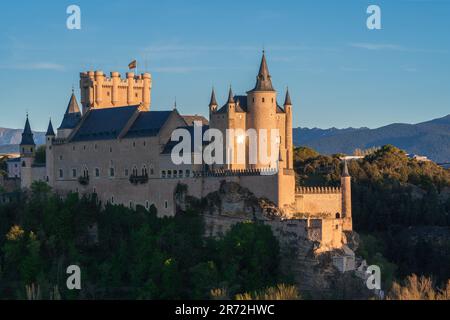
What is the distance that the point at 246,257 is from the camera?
83.9 meters

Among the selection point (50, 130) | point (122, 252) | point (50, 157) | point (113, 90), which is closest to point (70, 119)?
point (50, 130)

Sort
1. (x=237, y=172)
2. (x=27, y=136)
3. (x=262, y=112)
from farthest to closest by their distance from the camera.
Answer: (x=27, y=136)
(x=262, y=112)
(x=237, y=172)

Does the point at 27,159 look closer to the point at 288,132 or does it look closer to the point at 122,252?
the point at 122,252

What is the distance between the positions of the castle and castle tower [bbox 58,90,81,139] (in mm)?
97

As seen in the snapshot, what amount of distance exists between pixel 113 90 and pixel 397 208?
29.7 meters

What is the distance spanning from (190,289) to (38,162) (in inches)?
1364

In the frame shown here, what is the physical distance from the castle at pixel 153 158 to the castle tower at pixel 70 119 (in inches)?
3.8

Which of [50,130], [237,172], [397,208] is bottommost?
[397,208]

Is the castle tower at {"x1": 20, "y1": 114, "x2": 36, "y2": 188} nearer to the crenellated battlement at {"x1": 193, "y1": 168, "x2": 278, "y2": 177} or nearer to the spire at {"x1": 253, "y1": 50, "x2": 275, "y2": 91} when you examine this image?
the crenellated battlement at {"x1": 193, "y1": 168, "x2": 278, "y2": 177}

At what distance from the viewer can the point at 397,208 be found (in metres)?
107

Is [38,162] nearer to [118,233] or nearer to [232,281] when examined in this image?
[118,233]

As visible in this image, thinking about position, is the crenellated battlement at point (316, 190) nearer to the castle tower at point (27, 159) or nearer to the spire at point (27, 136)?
the castle tower at point (27, 159)
